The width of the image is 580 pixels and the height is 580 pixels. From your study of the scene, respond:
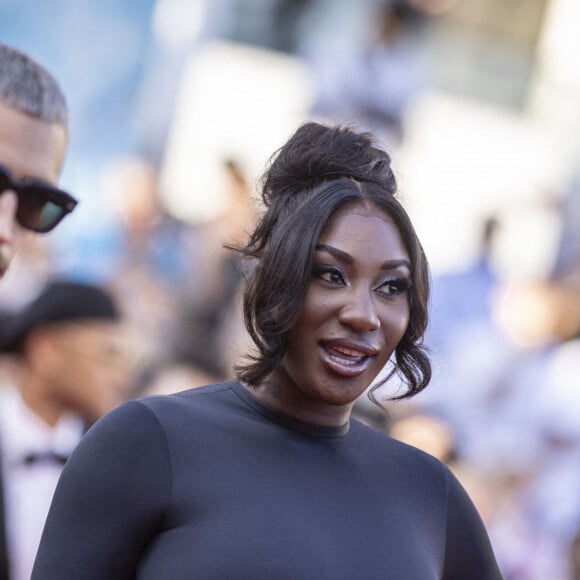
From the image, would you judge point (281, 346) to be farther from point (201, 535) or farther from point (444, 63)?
point (444, 63)

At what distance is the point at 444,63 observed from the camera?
7352mm

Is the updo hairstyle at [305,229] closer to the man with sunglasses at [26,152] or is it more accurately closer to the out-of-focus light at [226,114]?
the man with sunglasses at [26,152]

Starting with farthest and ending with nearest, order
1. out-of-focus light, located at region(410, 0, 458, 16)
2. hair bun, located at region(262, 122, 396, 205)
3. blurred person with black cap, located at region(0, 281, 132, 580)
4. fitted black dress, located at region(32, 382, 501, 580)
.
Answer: out-of-focus light, located at region(410, 0, 458, 16)
blurred person with black cap, located at region(0, 281, 132, 580)
hair bun, located at region(262, 122, 396, 205)
fitted black dress, located at region(32, 382, 501, 580)

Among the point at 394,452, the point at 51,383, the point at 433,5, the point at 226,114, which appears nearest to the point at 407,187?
the point at 226,114

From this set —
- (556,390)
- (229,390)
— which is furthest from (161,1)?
(229,390)

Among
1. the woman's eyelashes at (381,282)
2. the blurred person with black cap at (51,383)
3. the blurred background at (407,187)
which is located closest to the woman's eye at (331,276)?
the woman's eyelashes at (381,282)

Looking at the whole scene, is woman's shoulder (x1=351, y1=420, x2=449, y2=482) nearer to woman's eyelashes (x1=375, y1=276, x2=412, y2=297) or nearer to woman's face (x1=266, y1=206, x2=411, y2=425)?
woman's face (x1=266, y1=206, x2=411, y2=425)

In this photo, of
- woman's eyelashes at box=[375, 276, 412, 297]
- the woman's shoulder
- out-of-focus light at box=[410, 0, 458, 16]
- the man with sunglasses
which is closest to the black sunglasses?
the man with sunglasses

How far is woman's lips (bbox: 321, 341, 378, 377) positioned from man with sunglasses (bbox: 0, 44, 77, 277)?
1.90ft

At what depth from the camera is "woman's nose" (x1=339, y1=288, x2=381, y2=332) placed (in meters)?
2.11

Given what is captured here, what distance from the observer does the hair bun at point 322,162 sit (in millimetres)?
2268

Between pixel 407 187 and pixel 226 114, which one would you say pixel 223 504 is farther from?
pixel 226 114

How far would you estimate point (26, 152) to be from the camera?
200cm

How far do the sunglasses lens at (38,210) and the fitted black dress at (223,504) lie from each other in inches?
14.9
